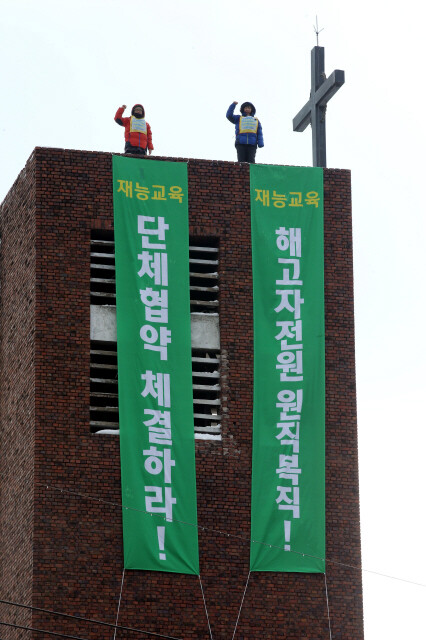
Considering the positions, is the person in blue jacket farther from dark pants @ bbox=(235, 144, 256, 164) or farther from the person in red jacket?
the person in red jacket

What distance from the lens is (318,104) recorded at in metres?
53.8

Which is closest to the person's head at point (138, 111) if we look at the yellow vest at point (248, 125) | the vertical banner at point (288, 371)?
the yellow vest at point (248, 125)

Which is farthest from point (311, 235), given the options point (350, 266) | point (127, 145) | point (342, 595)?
point (342, 595)

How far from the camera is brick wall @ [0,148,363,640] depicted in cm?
4778

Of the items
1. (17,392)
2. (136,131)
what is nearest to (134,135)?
(136,131)

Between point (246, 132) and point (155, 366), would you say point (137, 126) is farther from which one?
point (155, 366)

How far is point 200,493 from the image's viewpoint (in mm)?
48875

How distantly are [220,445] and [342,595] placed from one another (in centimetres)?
425

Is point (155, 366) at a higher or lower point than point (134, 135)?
lower

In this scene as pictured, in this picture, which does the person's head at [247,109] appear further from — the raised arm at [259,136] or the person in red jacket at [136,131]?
the person in red jacket at [136,131]

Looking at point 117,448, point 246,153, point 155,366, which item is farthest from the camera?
point 246,153

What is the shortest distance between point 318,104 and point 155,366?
855cm

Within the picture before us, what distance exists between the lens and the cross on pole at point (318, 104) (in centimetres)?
5309

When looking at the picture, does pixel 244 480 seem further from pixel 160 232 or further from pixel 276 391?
pixel 160 232
